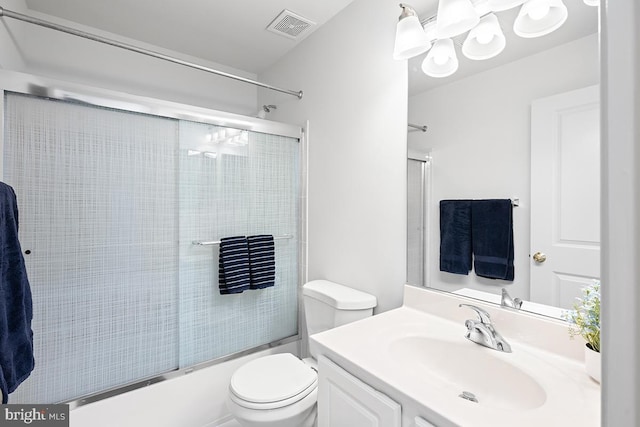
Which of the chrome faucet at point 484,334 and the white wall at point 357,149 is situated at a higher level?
the white wall at point 357,149

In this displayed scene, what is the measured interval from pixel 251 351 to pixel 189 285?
0.60 meters

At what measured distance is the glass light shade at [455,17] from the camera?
110 cm

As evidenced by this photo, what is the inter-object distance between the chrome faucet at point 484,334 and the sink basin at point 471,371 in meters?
0.02

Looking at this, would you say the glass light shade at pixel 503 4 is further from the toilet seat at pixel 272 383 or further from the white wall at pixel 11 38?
the white wall at pixel 11 38

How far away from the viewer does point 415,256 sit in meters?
1.42

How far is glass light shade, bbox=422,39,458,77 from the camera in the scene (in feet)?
4.17

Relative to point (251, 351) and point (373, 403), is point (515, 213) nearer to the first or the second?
point (373, 403)

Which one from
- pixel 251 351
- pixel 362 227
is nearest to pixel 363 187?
pixel 362 227

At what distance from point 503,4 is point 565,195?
0.67 m

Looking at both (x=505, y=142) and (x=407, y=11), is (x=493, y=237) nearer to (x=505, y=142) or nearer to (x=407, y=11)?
(x=505, y=142)

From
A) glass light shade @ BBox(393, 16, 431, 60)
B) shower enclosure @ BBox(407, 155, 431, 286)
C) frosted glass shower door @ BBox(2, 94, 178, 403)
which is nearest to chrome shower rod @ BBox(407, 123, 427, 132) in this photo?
shower enclosure @ BBox(407, 155, 431, 286)

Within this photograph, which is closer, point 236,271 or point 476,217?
Result: point 476,217

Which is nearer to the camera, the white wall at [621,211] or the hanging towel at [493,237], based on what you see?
the white wall at [621,211]

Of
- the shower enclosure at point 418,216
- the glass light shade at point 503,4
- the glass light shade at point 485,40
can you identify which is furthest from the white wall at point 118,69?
the glass light shade at point 503,4
